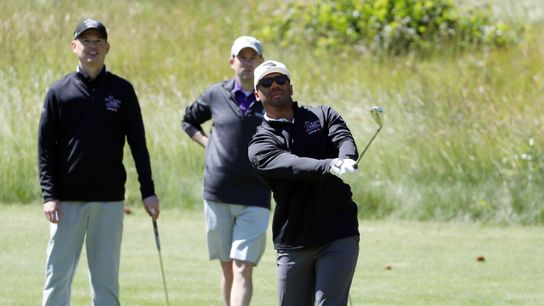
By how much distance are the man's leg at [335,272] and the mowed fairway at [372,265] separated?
3.75 m

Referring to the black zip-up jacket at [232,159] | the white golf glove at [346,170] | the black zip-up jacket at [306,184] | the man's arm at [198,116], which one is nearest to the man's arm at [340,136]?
the black zip-up jacket at [306,184]

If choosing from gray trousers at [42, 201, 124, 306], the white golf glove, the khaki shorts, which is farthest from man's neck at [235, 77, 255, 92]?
the white golf glove

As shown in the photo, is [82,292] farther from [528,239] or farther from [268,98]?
[528,239]

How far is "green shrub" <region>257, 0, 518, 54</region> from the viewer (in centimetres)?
2492

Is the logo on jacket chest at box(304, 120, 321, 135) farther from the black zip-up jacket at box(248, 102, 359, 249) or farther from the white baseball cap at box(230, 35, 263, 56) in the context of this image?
the white baseball cap at box(230, 35, 263, 56)

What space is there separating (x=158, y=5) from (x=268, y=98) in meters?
23.8

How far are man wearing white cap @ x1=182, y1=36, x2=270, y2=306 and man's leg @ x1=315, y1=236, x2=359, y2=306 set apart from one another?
237cm

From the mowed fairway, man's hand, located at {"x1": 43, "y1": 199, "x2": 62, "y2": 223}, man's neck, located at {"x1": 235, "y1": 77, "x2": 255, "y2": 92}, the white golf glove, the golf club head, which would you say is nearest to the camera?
the white golf glove

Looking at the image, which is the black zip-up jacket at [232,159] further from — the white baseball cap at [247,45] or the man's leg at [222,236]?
the white baseball cap at [247,45]

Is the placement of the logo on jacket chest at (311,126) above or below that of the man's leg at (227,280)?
above

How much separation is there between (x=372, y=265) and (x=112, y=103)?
A: 5089mm

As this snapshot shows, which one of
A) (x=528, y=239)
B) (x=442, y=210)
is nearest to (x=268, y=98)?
(x=528, y=239)

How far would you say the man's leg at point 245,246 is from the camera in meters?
9.16

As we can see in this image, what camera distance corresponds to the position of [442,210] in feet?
54.1
